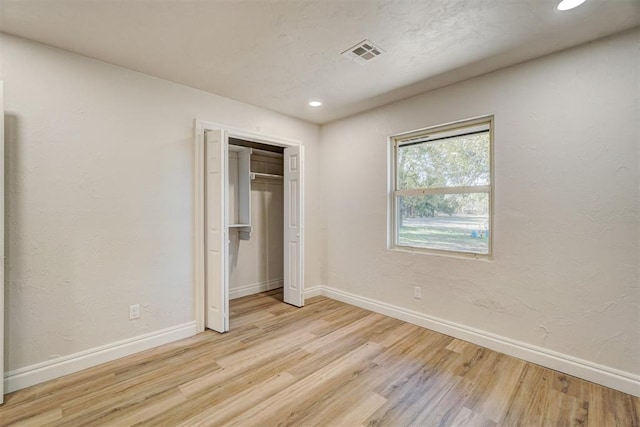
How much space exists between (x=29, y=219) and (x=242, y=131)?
1979 mm

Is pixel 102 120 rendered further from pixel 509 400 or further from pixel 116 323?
pixel 509 400

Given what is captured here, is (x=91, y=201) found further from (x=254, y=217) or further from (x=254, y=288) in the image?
(x=254, y=288)

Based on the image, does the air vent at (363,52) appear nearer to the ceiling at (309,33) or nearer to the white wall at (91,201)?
the ceiling at (309,33)

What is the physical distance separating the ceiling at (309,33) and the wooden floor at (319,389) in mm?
2508

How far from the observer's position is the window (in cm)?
284

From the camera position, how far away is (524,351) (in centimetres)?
248

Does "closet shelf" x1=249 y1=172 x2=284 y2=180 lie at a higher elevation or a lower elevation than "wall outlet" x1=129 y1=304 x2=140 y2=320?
higher

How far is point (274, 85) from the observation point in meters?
2.93

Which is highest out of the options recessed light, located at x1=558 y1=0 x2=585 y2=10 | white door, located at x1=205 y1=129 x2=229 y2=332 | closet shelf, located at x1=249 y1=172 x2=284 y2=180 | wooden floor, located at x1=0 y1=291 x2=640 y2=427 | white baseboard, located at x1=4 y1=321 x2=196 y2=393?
recessed light, located at x1=558 y1=0 x2=585 y2=10

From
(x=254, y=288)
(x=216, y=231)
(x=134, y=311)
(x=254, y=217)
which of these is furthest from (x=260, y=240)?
(x=134, y=311)

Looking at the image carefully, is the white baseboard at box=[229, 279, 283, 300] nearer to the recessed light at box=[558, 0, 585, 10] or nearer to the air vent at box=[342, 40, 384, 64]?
the air vent at box=[342, 40, 384, 64]

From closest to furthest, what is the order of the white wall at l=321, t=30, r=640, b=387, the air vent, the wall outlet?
1. the white wall at l=321, t=30, r=640, b=387
2. the air vent
3. the wall outlet

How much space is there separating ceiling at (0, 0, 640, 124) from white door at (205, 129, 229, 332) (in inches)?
25.8

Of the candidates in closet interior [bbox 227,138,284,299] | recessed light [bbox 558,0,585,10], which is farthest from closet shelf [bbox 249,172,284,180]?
recessed light [bbox 558,0,585,10]
